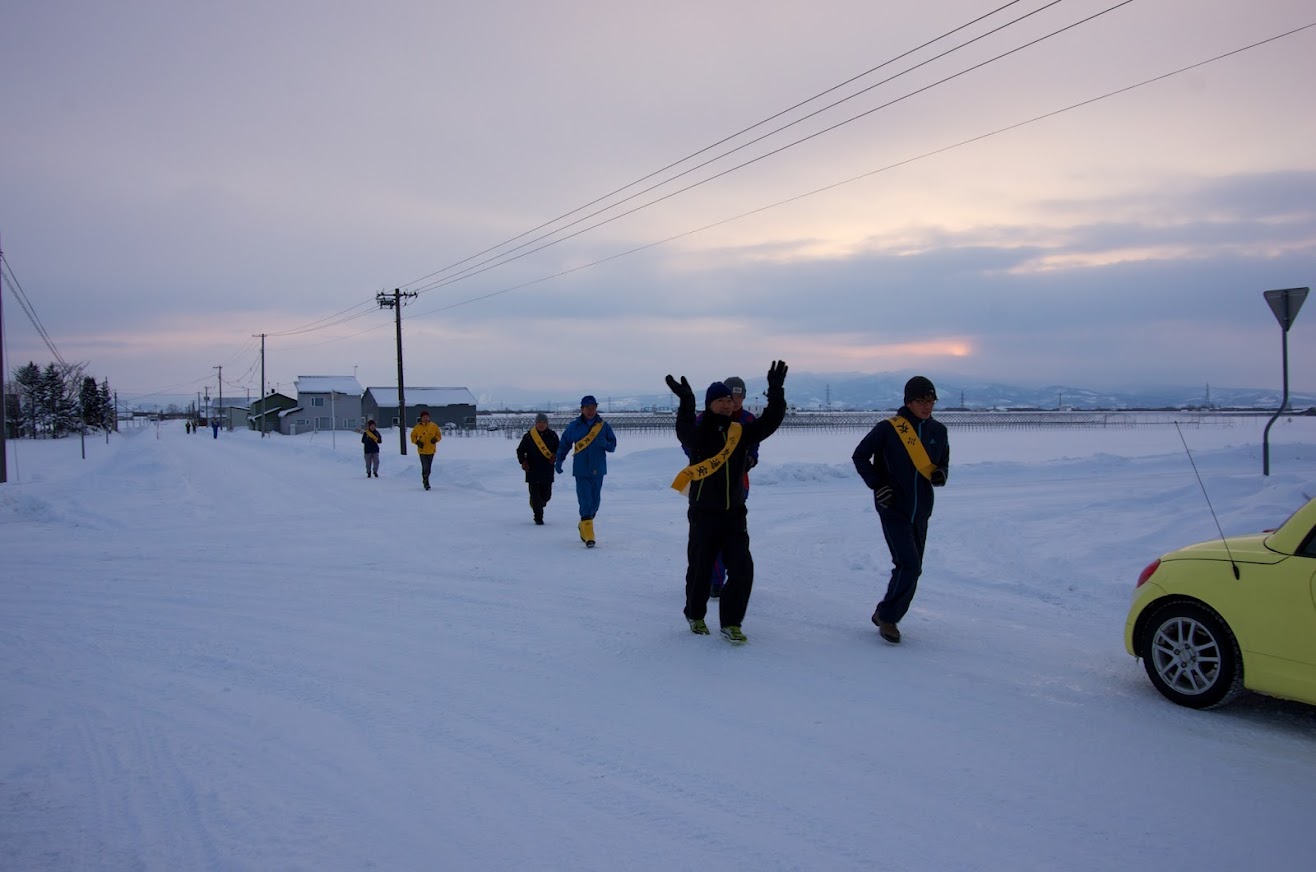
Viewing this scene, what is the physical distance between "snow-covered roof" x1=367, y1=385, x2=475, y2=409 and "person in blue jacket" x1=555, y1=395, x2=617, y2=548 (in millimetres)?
85013

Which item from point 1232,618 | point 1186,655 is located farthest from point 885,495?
point 1232,618

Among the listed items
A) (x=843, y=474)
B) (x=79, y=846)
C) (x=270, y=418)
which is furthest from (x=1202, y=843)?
(x=270, y=418)

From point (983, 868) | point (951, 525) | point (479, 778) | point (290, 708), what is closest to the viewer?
point (983, 868)

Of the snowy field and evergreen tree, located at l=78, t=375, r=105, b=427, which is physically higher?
evergreen tree, located at l=78, t=375, r=105, b=427

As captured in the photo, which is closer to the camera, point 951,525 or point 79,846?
point 79,846

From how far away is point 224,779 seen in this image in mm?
3912

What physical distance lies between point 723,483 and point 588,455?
524cm

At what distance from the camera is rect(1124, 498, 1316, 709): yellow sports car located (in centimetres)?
442

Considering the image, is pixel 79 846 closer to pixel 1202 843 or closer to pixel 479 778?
pixel 479 778

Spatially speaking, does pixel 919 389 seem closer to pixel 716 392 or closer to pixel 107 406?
pixel 716 392

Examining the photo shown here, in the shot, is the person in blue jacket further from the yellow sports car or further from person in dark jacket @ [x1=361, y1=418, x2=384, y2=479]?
person in dark jacket @ [x1=361, y1=418, x2=384, y2=479]

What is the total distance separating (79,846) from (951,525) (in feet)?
35.5

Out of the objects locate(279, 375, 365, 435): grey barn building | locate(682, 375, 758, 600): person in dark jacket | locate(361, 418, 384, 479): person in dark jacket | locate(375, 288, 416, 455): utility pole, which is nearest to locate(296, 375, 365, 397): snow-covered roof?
locate(279, 375, 365, 435): grey barn building

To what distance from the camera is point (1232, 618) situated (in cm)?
464
